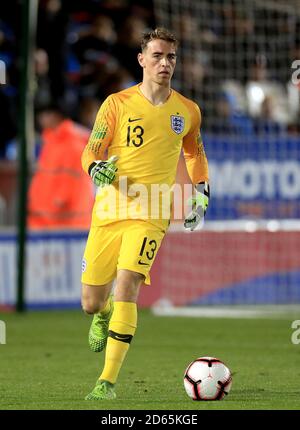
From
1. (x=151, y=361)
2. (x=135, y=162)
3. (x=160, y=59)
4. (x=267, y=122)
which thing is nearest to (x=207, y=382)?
(x=135, y=162)

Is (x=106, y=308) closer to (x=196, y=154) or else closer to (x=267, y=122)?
(x=196, y=154)

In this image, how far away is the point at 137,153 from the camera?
27.9 ft

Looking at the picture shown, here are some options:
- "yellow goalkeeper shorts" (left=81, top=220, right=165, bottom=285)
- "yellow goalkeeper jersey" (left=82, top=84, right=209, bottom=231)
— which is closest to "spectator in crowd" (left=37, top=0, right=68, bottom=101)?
"yellow goalkeeper jersey" (left=82, top=84, right=209, bottom=231)

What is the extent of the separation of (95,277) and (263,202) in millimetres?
7624

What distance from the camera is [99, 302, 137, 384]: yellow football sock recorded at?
800 cm

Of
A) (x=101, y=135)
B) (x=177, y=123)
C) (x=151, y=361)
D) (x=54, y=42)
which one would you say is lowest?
(x=151, y=361)

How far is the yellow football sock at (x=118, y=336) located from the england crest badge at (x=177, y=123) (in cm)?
135

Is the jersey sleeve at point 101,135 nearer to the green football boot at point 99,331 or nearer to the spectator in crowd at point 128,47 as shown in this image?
the green football boot at point 99,331

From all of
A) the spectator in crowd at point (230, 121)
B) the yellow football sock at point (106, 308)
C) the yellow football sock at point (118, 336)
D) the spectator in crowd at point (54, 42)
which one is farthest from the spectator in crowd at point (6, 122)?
the yellow football sock at point (118, 336)

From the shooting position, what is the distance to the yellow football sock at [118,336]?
7996mm

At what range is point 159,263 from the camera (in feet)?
52.5

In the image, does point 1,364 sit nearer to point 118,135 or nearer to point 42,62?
point 118,135

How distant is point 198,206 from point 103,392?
5.36ft
